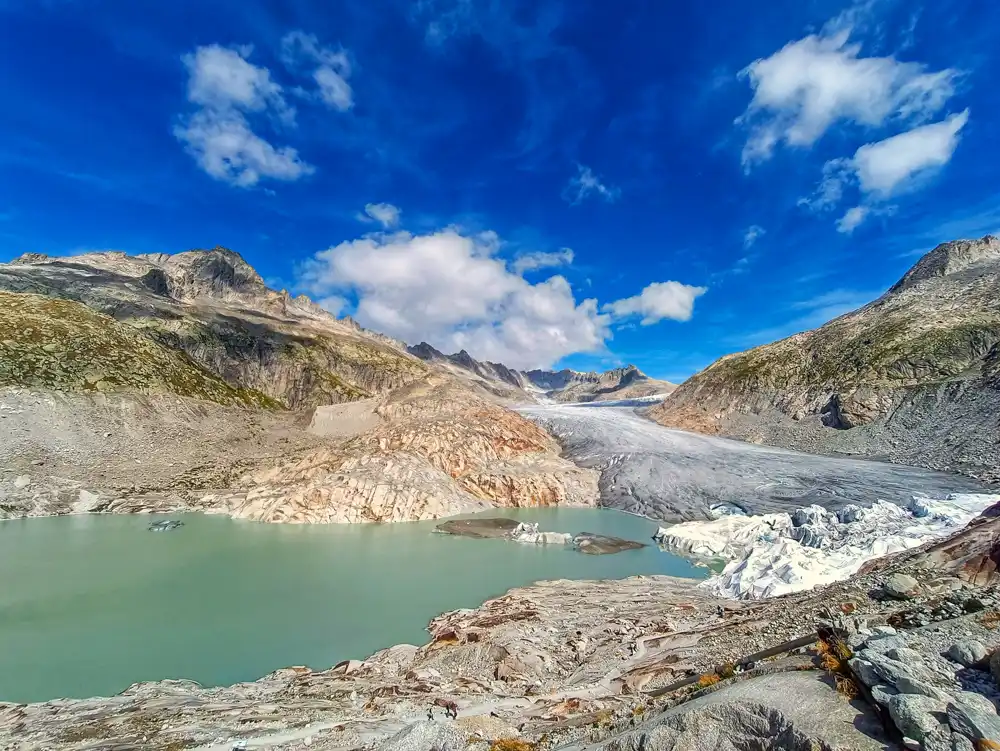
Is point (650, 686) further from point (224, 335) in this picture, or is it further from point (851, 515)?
point (224, 335)

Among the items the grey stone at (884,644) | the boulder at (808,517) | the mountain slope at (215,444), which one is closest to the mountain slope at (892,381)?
the boulder at (808,517)

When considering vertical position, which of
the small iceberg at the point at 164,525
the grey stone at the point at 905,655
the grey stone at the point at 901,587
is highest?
the small iceberg at the point at 164,525

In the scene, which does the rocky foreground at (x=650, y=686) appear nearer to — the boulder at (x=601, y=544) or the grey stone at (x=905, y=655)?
the grey stone at (x=905, y=655)

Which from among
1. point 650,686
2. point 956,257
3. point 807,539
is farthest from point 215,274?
point 650,686

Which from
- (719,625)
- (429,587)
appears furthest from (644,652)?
(429,587)

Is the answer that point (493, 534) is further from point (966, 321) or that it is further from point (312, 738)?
point (966, 321)

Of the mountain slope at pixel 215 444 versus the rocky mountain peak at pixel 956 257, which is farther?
the rocky mountain peak at pixel 956 257

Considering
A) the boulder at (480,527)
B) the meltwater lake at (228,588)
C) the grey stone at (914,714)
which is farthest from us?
the boulder at (480,527)
